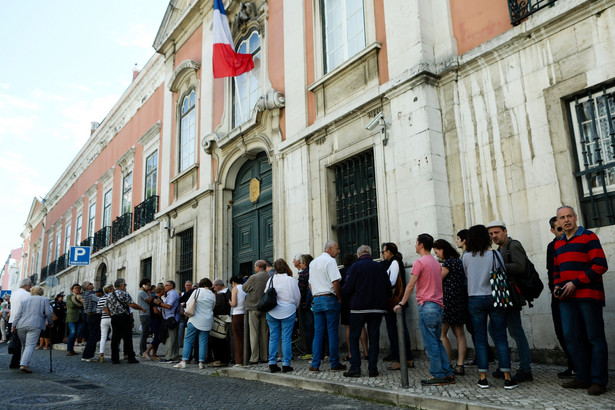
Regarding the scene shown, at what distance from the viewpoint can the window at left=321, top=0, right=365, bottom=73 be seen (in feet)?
30.8

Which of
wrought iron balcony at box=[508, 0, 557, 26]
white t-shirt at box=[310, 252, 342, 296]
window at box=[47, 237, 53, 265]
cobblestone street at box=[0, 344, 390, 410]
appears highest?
window at box=[47, 237, 53, 265]

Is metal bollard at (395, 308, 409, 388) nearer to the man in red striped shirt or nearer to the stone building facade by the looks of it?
the man in red striped shirt

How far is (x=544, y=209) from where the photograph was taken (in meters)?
6.17

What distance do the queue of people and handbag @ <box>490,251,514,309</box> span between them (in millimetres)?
27

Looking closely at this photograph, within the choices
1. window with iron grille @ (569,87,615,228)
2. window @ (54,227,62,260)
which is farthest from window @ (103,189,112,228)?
window with iron grille @ (569,87,615,228)

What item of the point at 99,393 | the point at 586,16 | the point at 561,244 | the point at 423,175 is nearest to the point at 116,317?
the point at 99,393

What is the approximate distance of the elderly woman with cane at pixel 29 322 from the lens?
809 cm

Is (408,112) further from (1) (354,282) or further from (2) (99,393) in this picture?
(2) (99,393)

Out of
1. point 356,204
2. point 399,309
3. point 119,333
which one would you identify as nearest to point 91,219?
point 119,333

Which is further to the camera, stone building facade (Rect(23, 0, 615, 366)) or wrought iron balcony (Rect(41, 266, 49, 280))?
wrought iron balcony (Rect(41, 266, 49, 280))

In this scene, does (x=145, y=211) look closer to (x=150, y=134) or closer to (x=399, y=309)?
(x=150, y=134)

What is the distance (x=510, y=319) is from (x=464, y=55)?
397cm

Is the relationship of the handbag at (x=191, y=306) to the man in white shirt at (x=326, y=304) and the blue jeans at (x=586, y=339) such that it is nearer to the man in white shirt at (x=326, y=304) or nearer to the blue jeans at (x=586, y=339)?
the man in white shirt at (x=326, y=304)

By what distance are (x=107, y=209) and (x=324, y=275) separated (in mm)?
18714
